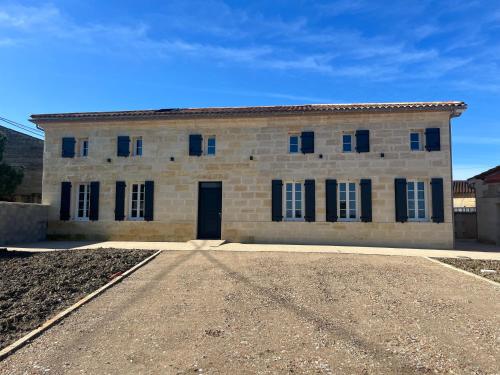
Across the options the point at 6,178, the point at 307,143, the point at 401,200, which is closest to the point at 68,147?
the point at 6,178

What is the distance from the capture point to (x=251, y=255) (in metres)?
9.56

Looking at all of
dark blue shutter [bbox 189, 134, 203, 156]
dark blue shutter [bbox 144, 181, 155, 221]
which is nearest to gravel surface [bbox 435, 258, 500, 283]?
dark blue shutter [bbox 189, 134, 203, 156]

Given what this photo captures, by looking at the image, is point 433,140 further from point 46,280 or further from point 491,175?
point 46,280

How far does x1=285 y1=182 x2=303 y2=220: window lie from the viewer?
12375 mm

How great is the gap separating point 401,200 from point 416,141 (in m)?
2.25

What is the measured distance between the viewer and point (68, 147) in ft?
44.4

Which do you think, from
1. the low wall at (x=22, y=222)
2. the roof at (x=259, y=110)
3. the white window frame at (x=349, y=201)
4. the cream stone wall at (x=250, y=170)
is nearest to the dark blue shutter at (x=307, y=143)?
the cream stone wall at (x=250, y=170)

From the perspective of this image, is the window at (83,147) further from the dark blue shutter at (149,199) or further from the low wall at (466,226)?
the low wall at (466,226)

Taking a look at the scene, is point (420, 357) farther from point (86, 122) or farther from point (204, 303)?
point (86, 122)

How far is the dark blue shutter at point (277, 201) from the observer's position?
40.3 ft

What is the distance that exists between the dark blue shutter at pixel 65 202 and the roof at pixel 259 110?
2751 millimetres

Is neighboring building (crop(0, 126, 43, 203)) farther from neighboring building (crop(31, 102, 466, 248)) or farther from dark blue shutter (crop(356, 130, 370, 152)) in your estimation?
dark blue shutter (crop(356, 130, 370, 152))

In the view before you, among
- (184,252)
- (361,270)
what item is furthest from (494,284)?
(184,252)

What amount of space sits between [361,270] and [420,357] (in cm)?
432
